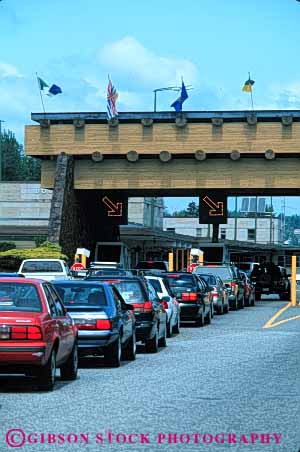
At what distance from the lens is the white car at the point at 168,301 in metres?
29.7

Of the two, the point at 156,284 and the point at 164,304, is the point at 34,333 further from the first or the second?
the point at 156,284

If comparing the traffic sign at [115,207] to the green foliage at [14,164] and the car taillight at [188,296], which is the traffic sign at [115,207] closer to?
the car taillight at [188,296]

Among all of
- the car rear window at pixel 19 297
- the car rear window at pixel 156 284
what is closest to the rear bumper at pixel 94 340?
the car rear window at pixel 19 297

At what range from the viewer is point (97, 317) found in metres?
20.5

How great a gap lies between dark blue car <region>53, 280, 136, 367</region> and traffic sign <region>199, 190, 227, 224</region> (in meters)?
37.4

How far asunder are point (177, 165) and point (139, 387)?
135ft

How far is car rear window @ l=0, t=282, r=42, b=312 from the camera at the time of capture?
54.9 feet

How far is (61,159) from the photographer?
57.7 metres

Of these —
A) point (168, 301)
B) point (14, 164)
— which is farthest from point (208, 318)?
point (14, 164)

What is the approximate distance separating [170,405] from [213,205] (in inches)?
1759

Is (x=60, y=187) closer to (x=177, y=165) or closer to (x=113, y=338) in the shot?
(x=177, y=165)

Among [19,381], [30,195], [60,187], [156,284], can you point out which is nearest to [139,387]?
[19,381]

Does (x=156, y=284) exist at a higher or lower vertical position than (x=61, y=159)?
lower

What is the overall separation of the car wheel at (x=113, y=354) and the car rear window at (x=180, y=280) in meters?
15.1
